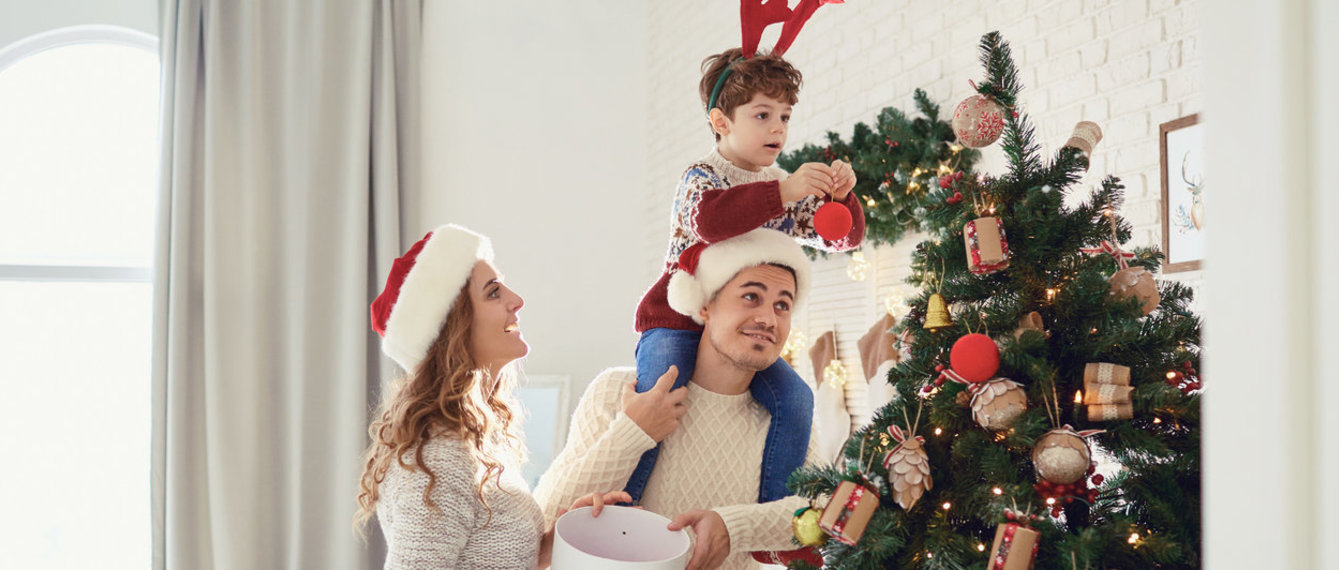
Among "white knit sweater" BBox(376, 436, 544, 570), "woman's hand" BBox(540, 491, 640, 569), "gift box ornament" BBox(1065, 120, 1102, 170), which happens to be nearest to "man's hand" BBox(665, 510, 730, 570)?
"woman's hand" BBox(540, 491, 640, 569)

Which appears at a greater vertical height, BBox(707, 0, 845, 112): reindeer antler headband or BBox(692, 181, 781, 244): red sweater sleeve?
BBox(707, 0, 845, 112): reindeer antler headband

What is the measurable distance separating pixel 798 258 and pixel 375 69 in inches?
112

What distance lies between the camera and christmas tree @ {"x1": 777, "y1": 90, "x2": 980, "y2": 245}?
101 inches

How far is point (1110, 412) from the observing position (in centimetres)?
107

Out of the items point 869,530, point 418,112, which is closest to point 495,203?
point 418,112

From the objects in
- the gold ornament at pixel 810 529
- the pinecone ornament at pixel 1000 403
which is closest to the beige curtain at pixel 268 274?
the gold ornament at pixel 810 529

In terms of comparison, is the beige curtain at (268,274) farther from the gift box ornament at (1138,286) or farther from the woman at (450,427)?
the gift box ornament at (1138,286)

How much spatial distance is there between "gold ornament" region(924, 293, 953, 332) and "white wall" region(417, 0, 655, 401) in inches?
124

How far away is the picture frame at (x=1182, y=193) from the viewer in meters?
1.94

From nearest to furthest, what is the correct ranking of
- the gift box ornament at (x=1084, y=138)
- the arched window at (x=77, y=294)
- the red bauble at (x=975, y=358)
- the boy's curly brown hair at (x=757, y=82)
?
the red bauble at (x=975, y=358)
the gift box ornament at (x=1084, y=138)
the boy's curly brown hair at (x=757, y=82)
the arched window at (x=77, y=294)

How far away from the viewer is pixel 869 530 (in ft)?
3.64

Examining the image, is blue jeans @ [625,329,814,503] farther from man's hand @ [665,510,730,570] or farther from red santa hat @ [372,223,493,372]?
red santa hat @ [372,223,493,372]

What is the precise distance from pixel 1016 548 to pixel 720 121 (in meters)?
0.98

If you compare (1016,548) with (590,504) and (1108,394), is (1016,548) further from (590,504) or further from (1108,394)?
(590,504)
